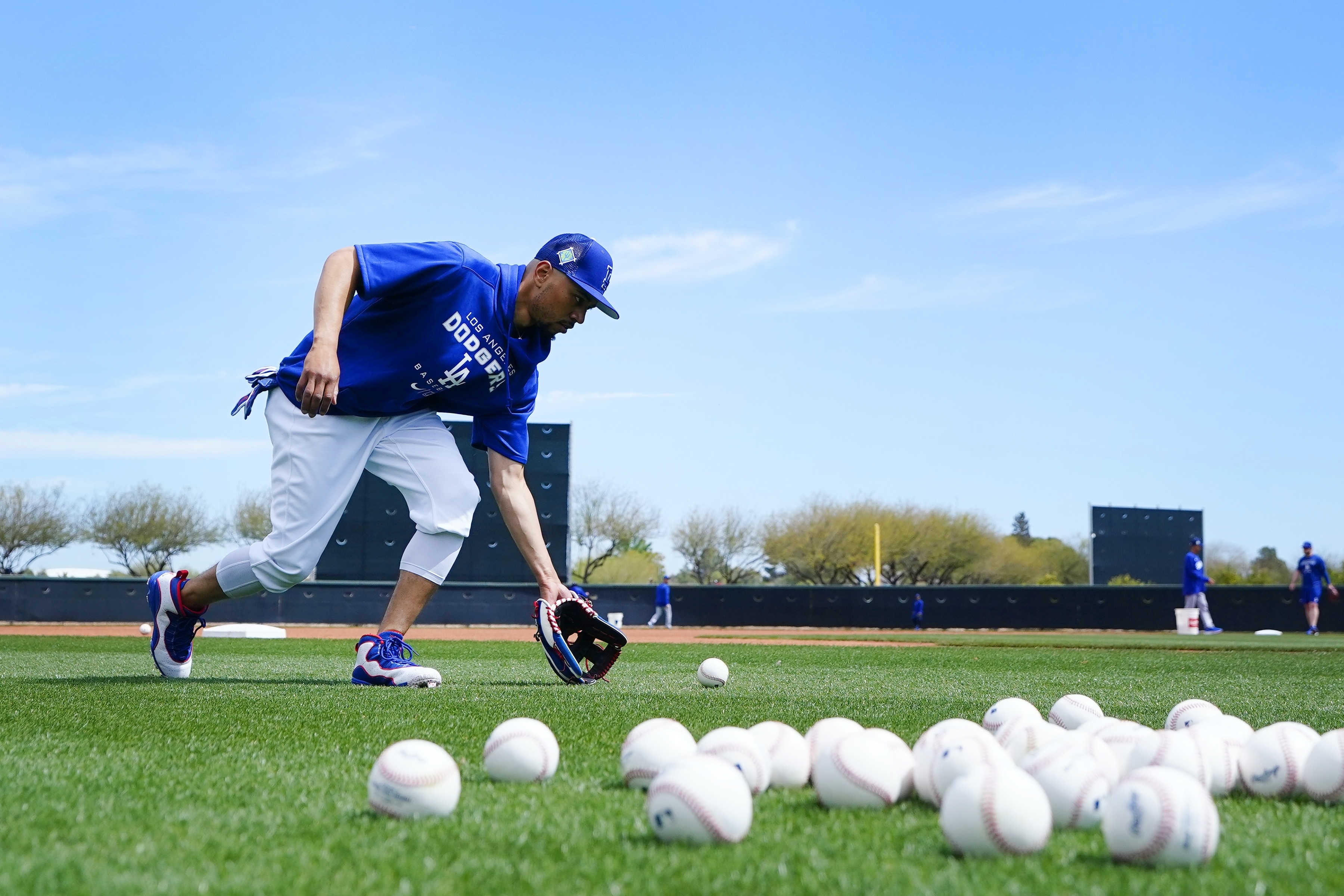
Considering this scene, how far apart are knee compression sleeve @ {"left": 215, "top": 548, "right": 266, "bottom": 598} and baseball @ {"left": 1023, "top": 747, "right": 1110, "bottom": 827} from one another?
385cm

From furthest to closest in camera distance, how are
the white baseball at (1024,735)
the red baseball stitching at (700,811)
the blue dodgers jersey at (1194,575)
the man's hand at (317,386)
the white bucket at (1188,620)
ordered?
the white bucket at (1188,620)
the blue dodgers jersey at (1194,575)
the man's hand at (317,386)
the white baseball at (1024,735)
the red baseball stitching at (700,811)

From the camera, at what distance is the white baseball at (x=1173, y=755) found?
250cm

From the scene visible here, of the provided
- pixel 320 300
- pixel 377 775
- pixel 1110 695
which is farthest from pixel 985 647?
pixel 377 775

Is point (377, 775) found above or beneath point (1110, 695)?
above

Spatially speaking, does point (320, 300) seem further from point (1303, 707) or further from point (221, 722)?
point (1303, 707)

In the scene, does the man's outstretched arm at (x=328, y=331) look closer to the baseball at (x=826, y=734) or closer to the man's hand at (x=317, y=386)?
the man's hand at (x=317, y=386)

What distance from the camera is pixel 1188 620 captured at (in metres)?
23.0

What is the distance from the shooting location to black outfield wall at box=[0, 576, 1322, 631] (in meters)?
26.5

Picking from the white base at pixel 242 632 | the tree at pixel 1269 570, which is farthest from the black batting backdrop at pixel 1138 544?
the white base at pixel 242 632

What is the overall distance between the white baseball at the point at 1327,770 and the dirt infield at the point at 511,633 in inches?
443

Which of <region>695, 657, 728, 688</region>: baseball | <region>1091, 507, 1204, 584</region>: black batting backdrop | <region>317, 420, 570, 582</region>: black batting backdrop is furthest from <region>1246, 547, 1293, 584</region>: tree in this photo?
<region>695, 657, 728, 688</region>: baseball

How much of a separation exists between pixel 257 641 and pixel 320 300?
11.2 meters

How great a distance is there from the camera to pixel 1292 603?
1046 inches

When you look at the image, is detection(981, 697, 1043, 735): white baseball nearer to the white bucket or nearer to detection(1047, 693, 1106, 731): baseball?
detection(1047, 693, 1106, 731): baseball
